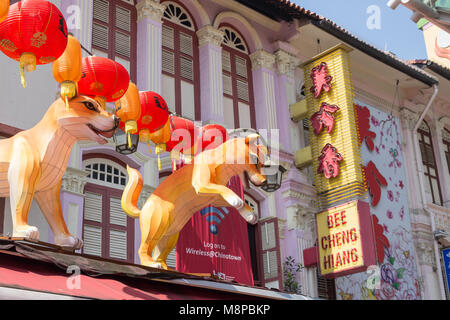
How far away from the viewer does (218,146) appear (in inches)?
362

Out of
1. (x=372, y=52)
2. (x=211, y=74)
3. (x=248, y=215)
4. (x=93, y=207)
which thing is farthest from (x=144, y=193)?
(x=372, y=52)

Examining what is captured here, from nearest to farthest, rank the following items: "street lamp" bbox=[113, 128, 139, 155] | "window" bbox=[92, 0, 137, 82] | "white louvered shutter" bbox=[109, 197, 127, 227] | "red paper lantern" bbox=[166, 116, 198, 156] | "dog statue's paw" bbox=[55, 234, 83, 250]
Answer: "dog statue's paw" bbox=[55, 234, 83, 250] < "street lamp" bbox=[113, 128, 139, 155] < "red paper lantern" bbox=[166, 116, 198, 156] < "white louvered shutter" bbox=[109, 197, 127, 227] < "window" bbox=[92, 0, 137, 82]

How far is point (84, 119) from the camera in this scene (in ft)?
25.8

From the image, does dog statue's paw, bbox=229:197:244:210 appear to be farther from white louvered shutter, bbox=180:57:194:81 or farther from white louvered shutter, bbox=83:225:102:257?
white louvered shutter, bbox=180:57:194:81

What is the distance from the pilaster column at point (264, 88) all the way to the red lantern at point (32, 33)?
711 centimetres

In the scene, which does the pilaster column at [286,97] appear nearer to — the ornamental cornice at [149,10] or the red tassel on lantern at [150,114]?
the ornamental cornice at [149,10]

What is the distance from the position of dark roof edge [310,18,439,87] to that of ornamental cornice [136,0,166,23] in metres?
3.95

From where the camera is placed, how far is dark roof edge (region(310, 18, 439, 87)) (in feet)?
48.3

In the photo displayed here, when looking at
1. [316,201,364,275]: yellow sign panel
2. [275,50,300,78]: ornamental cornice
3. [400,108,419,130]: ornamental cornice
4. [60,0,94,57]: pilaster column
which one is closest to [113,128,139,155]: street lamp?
[60,0,94,57]: pilaster column

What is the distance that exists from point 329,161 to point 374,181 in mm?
2058

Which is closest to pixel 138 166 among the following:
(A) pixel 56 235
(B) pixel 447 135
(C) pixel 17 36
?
(A) pixel 56 235

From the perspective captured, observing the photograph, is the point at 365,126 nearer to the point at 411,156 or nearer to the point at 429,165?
the point at 411,156

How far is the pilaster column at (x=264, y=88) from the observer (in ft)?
45.6
